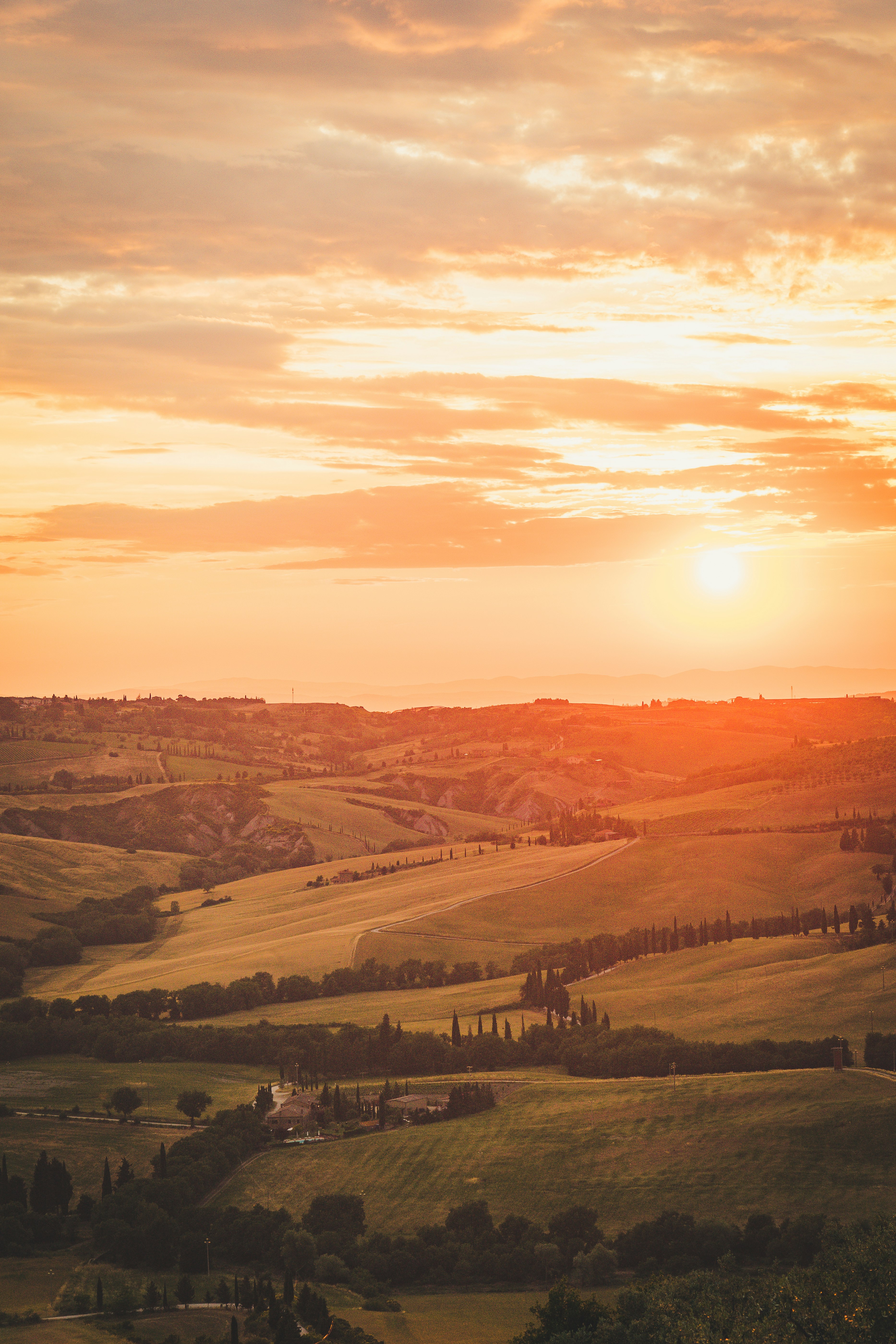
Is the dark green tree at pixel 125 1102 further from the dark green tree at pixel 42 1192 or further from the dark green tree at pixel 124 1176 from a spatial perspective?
the dark green tree at pixel 42 1192

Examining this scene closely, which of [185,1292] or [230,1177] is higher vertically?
[230,1177]

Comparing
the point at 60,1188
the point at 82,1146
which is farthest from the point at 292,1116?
the point at 60,1188

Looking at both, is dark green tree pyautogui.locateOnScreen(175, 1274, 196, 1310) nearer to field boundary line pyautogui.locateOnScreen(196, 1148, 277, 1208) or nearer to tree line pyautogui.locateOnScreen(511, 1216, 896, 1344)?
field boundary line pyautogui.locateOnScreen(196, 1148, 277, 1208)

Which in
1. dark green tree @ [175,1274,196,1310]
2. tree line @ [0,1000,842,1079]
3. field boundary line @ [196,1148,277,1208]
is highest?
tree line @ [0,1000,842,1079]

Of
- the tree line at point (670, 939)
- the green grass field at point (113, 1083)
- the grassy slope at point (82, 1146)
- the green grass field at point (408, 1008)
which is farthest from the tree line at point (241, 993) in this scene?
the grassy slope at point (82, 1146)

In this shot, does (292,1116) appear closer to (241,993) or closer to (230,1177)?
(230,1177)

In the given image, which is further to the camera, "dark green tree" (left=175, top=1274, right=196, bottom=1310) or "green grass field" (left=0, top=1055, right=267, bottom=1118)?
"green grass field" (left=0, top=1055, right=267, bottom=1118)

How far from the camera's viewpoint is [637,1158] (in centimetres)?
9938

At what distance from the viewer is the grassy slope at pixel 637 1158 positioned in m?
90.4

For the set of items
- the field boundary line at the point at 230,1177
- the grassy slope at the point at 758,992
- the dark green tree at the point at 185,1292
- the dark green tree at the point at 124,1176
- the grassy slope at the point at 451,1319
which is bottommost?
the grassy slope at the point at 451,1319

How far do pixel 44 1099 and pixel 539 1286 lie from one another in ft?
225

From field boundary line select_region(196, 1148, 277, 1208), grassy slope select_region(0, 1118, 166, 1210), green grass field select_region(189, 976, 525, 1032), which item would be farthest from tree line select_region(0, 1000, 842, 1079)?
field boundary line select_region(196, 1148, 277, 1208)

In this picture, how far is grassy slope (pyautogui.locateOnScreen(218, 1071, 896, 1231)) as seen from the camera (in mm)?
90438

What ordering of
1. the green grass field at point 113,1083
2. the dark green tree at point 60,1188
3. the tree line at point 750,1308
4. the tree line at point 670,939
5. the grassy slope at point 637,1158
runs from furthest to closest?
the tree line at point 670,939
the green grass field at point 113,1083
the dark green tree at point 60,1188
the grassy slope at point 637,1158
the tree line at point 750,1308
